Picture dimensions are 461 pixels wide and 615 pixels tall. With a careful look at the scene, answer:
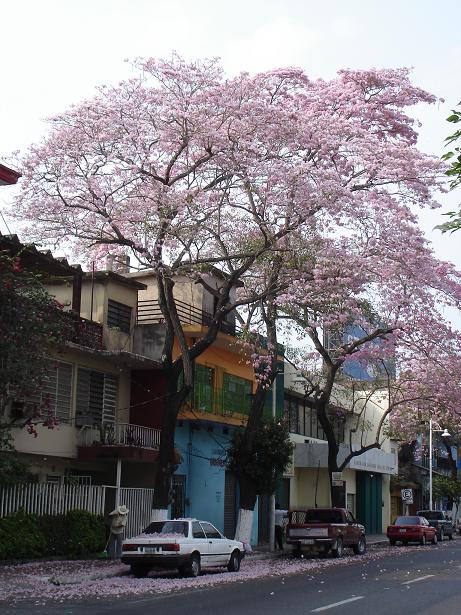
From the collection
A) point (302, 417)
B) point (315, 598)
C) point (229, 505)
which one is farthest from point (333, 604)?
point (302, 417)

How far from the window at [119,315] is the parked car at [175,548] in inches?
412

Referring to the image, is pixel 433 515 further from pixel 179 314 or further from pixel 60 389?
pixel 60 389

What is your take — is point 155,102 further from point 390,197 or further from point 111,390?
point 111,390

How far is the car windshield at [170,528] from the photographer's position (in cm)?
2072

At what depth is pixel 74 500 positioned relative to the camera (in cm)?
2553

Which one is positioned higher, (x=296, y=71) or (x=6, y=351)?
(x=296, y=71)

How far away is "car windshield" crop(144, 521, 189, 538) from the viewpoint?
2072 centimetres

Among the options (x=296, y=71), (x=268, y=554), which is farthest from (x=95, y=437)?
(x=296, y=71)

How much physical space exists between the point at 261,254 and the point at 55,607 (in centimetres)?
1192

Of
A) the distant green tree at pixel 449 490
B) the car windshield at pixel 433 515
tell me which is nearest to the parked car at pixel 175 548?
the car windshield at pixel 433 515

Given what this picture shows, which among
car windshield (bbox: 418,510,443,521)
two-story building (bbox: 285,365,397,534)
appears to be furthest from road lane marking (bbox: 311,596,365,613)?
car windshield (bbox: 418,510,443,521)

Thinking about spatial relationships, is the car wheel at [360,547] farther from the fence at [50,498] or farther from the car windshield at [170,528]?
the car windshield at [170,528]

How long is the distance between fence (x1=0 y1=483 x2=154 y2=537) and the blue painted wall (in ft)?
12.5

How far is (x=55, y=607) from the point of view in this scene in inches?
587
